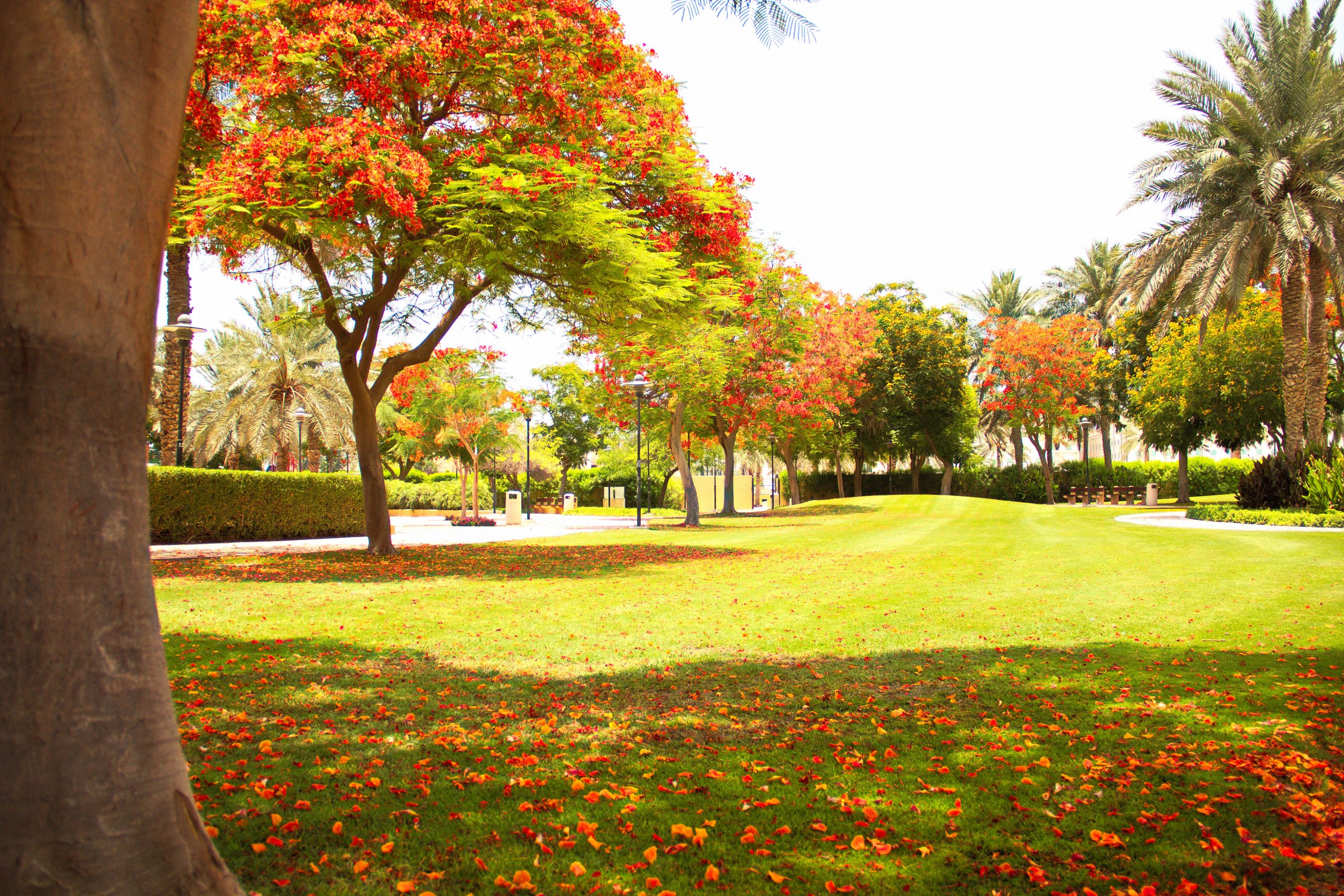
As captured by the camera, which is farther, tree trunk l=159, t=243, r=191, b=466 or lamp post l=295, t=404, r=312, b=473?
lamp post l=295, t=404, r=312, b=473

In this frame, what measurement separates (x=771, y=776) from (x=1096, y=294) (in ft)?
175

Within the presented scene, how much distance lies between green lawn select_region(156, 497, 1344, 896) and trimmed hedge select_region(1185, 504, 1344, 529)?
11981 mm

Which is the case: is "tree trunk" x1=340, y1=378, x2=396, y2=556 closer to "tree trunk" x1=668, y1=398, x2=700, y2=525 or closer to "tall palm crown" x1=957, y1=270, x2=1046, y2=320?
"tree trunk" x1=668, y1=398, x2=700, y2=525

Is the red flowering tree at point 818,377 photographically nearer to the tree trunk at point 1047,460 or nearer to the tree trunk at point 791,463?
the tree trunk at point 791,463

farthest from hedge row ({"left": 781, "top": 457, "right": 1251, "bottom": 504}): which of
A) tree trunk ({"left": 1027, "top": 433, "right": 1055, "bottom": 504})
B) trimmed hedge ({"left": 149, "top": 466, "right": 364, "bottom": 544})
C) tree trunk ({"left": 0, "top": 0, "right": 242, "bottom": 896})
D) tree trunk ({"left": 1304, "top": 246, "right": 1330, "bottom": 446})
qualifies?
tree trunk ({"left": 0, "top": 0, "right": 242, "bottom": 896})

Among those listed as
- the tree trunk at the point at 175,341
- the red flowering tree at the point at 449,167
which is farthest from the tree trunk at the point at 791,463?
the tree trunk at the point at 175,341

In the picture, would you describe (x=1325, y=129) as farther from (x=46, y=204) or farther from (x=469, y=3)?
(x=46, y=204)

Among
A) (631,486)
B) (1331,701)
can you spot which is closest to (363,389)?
(1331,701)

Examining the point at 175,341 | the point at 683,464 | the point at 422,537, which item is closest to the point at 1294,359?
the point at 683,464

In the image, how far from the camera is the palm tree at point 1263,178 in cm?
2016

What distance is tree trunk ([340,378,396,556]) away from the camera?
46.1 ft

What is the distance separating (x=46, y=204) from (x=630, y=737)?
360 centimetres

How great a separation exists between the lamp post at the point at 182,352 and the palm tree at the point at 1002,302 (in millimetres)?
46727

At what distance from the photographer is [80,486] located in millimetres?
2182
